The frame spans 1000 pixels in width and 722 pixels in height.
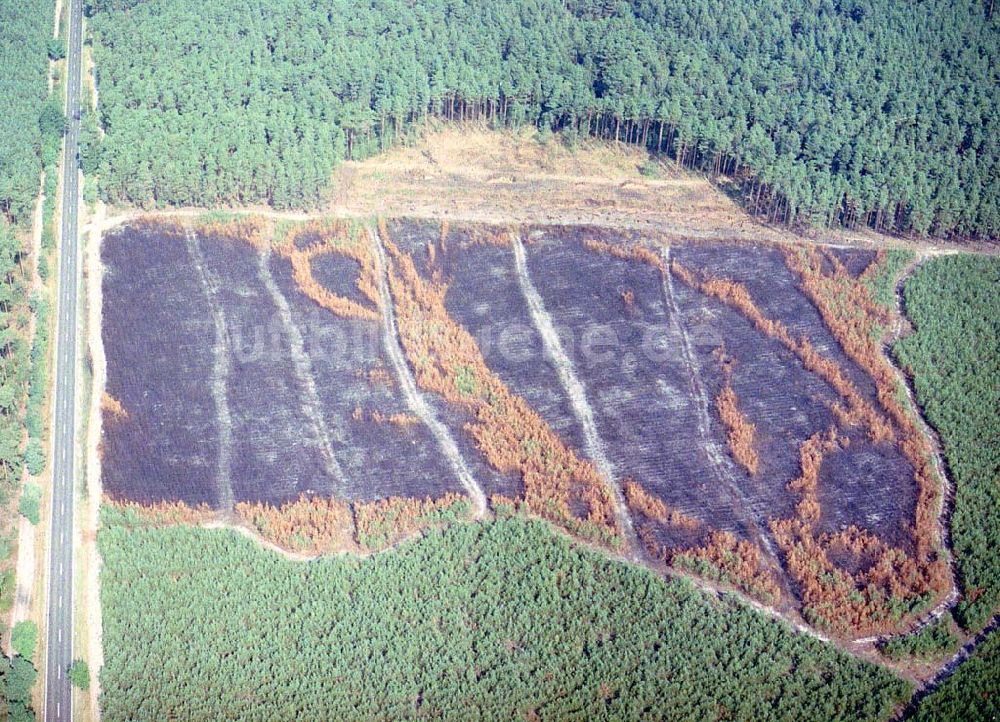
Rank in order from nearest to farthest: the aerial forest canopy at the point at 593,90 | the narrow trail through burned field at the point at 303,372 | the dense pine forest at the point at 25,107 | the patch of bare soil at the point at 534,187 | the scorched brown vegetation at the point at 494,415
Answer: the scorched brown vegetation at the point at 494,415, the narrow trail through burned field at the point at 303,372, the patch of bare soil at the point at 534,187, the dense pine forest at the point at 25,107, the aerial forest canopy at the point at 593,90

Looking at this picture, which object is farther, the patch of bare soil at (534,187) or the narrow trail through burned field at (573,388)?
the patch of bare soil at (534,187)

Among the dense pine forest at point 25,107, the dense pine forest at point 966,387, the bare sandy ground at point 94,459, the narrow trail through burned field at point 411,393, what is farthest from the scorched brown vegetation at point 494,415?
the dense pine forest at point 25,107

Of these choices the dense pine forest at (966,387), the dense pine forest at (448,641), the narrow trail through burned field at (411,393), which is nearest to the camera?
the dense pine forest at (448,641)

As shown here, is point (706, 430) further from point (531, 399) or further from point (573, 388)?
point (531, 399)

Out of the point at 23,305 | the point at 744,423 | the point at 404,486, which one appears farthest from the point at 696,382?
the point at 23,305

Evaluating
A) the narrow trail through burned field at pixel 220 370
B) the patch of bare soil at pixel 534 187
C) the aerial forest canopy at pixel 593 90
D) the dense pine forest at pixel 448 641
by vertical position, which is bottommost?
the dense pine forest at pixel 448 641

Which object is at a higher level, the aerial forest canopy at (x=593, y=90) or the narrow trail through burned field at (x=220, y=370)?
the aerial forest canopy at (x=593, y=90)

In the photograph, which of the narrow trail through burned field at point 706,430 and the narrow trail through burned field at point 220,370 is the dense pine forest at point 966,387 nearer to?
the narrow trail through burned field at point 706,430
